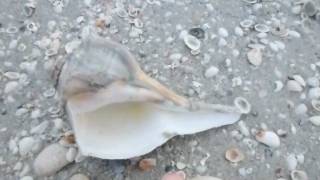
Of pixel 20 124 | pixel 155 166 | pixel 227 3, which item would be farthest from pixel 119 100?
pixel 227 3

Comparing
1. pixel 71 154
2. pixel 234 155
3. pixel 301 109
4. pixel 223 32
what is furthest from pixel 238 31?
pixel 71 154

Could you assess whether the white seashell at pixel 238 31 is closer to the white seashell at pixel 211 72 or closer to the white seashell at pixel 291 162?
the white seashell at pixel 211 72

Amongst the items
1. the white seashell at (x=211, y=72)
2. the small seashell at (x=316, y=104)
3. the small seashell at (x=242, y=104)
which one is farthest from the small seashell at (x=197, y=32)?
the small seashell at (x=316, y=104)

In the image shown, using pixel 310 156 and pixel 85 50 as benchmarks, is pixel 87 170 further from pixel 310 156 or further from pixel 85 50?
pixel 310 156

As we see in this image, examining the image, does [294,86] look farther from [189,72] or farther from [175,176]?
[175,176]

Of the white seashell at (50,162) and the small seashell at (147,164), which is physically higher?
the white seashell at (50,162)

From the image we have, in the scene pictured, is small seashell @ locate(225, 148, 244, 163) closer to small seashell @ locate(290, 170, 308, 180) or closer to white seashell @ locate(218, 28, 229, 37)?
small seashell @ locate(290, 170, 308, 180)
